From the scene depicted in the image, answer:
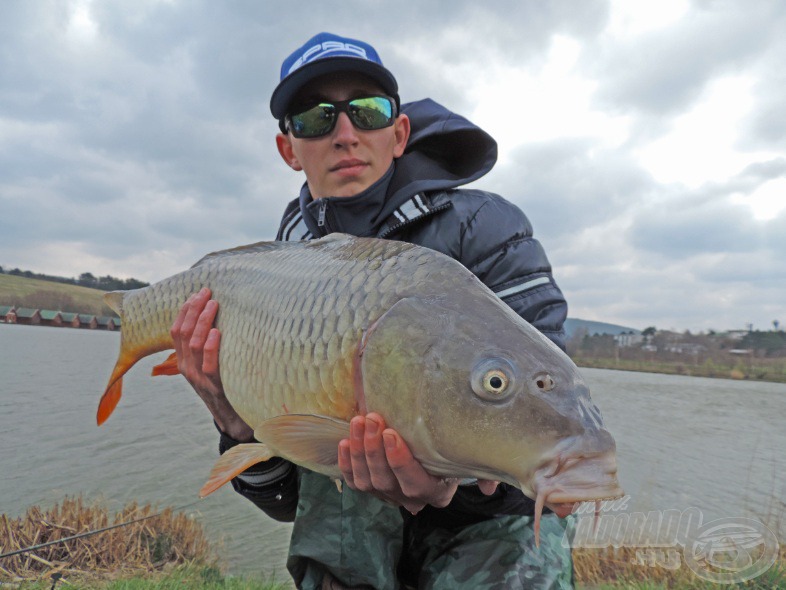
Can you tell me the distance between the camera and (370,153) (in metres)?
2.06

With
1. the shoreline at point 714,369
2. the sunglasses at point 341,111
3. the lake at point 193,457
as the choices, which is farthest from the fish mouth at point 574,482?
the shoreline at point 714,369

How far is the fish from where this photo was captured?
3.25ft

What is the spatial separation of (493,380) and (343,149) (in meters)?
1.26

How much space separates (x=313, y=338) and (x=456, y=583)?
0.95 m

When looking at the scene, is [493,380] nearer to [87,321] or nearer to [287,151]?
[287,151]

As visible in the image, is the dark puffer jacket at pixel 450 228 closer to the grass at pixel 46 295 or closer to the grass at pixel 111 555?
the grass at pixel 111 555

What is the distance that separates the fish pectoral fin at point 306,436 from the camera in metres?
1.25

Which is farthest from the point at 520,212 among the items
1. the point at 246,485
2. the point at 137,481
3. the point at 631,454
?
the point at 631,454

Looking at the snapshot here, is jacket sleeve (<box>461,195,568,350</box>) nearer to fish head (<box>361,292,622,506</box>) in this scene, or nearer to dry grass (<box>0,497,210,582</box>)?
fish head (<box>361,292,622,506</box>)

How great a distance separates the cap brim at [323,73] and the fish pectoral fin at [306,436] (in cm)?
126

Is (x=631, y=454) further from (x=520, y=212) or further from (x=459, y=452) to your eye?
(x=459, y=452)

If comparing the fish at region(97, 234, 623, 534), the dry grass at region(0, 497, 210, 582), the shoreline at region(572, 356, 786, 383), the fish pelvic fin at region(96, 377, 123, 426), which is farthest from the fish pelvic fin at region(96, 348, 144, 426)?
the shoreline at region(572, 356, 786, 383)

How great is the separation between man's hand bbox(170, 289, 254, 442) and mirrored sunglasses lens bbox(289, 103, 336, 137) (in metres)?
0.70

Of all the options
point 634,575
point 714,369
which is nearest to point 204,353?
point 634,575
